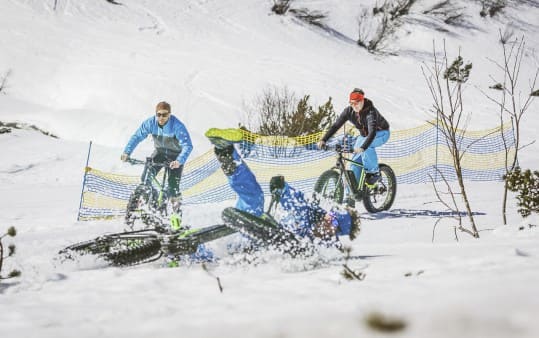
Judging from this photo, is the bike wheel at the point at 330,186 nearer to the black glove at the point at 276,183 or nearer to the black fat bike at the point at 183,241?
the black glove at the point at 276,183

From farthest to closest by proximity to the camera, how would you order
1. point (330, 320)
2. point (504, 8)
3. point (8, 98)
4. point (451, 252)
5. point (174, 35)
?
point (504, 8), point (174, 35), point (8, 98), point (451, 252), point (330, 320)

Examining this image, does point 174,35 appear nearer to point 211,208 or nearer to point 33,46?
point 33,46

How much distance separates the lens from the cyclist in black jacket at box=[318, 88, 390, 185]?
6.99 meters

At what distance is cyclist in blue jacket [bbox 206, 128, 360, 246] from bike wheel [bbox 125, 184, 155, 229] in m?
2.64

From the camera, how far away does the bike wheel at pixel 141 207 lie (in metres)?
6.78

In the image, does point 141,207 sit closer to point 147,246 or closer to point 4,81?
point 147,246

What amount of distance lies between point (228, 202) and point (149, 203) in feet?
5.68

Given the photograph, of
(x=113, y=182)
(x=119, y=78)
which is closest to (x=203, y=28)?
(x=119, y=78)

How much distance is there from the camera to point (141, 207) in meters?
6.84

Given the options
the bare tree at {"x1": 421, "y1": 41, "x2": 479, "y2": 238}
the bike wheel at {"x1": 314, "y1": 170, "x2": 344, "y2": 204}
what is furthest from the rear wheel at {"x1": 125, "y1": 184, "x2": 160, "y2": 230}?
the bare tree at {"x1": 421, "y1": 41, "x2": 479, "y2": 238}

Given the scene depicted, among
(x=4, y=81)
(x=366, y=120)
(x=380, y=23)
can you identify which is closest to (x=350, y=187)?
(x=366, y=120)

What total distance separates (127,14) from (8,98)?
382 inches

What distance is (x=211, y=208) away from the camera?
7938 mm

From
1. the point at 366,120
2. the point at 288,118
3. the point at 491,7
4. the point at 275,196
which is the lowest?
the point at 275,196
